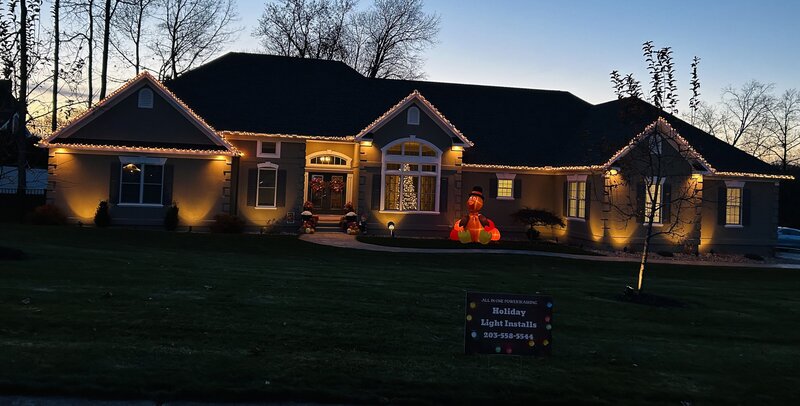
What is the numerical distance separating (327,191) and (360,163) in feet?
11.2

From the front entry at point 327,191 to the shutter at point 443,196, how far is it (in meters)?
4.73

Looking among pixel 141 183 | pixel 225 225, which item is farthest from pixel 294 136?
pixel 141 183

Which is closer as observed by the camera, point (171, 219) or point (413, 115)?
point (171, 219)

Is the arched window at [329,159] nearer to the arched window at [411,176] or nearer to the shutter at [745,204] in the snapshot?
the arched window at [411,176]

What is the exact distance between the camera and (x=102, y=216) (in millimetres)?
21828

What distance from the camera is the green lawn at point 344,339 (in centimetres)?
572

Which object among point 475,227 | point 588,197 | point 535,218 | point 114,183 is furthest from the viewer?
point 535,218

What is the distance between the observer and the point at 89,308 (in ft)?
27.1

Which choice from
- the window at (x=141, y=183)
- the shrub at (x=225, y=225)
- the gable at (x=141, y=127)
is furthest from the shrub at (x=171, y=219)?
the gable at (x=141, y=127)

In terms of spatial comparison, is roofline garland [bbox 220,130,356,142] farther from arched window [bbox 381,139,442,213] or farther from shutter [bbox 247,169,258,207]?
arched window [bbox 381,139,442,213]

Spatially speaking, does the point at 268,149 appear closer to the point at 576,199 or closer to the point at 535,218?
the point at 535,218

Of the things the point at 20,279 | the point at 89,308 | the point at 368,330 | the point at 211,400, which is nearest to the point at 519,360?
the point at 368,330

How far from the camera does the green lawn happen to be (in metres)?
5.72

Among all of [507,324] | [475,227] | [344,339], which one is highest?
[475,227]
